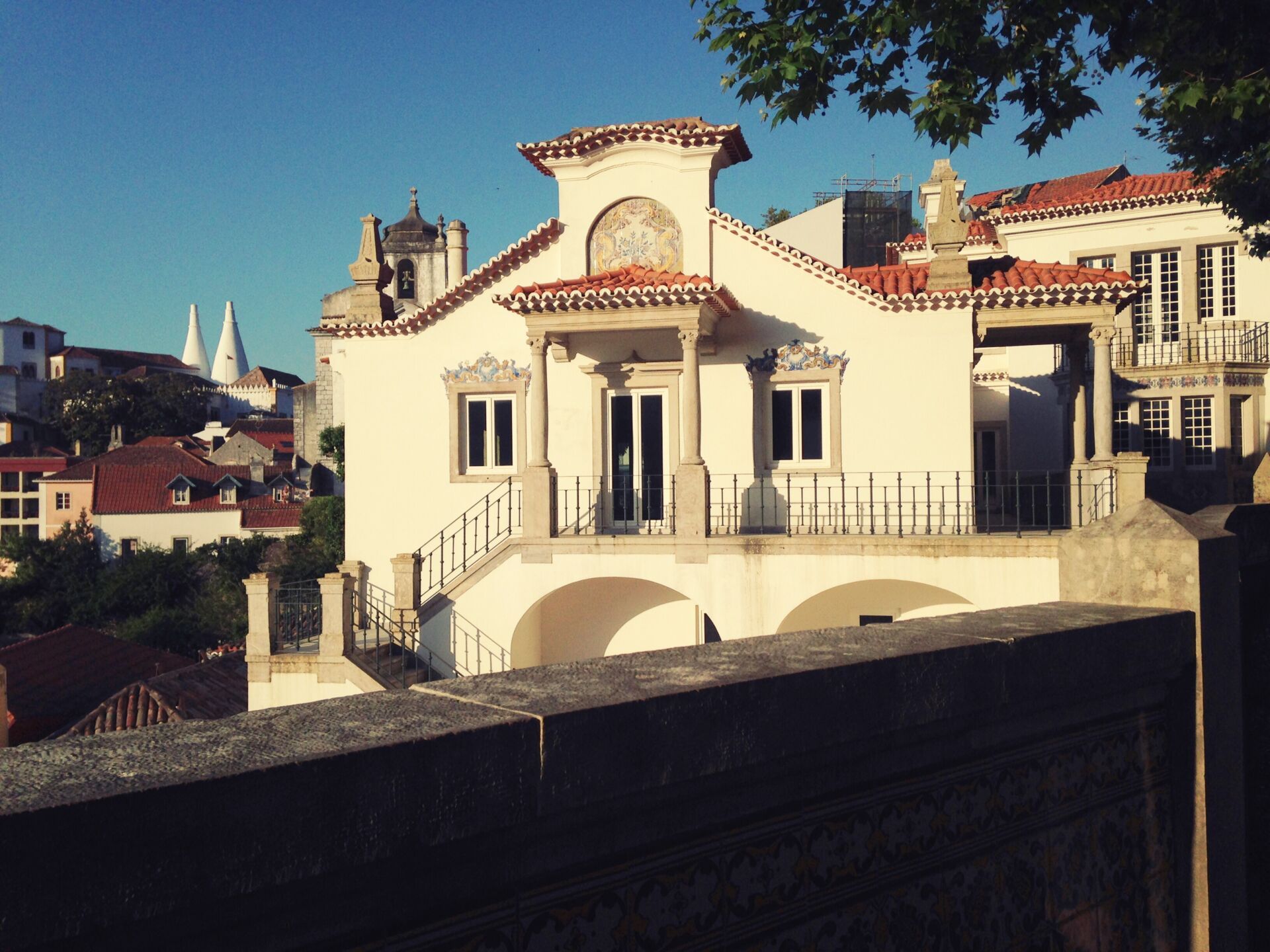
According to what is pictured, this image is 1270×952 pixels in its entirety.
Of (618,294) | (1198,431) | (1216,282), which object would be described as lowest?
(1198,431)

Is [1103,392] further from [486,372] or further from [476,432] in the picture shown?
[476,432]

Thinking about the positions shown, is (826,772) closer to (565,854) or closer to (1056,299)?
(565,854)

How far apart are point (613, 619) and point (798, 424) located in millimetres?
4134

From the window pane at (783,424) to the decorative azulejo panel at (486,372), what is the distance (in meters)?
3.91

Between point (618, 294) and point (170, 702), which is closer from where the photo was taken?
point (618, 294)

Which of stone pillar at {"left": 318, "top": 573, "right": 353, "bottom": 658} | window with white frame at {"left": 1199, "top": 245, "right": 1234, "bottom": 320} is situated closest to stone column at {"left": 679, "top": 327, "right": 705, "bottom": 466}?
stone pillar at {"left": 318, "top": 573, "right": 353, "bottom": 658}

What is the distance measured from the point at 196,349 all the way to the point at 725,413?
173423mm

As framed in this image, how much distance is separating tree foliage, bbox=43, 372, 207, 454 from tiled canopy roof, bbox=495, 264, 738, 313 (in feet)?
267

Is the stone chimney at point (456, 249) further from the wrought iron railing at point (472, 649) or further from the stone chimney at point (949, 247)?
the stone chimney at point (949, 247)

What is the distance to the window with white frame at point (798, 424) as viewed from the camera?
16.5m

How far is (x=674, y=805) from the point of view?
246 centimetres

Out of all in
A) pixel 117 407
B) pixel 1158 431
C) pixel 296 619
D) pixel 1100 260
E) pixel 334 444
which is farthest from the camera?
pixel 117 407

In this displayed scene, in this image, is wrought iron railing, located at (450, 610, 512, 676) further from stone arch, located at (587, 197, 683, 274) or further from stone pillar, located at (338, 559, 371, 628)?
stone arch, located at (587, 197, 683, 274)

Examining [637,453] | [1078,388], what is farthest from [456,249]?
[1078,388]
